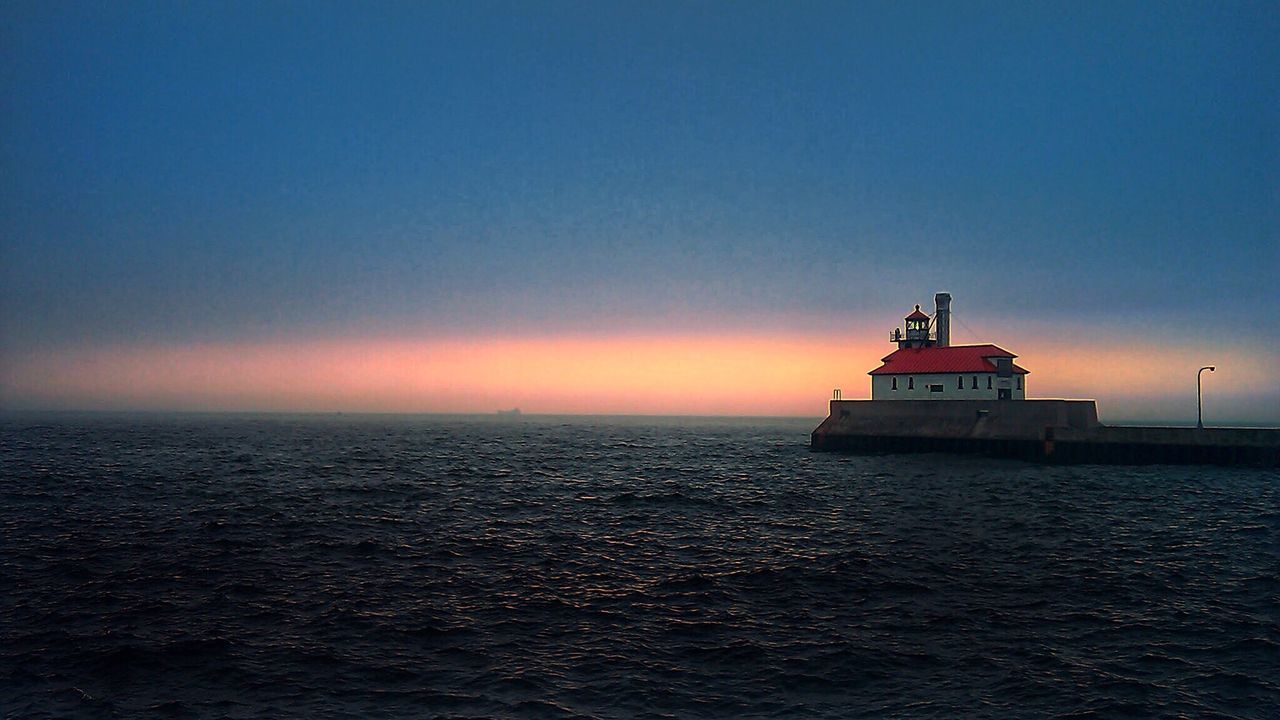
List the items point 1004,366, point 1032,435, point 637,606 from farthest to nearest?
point 1004,366, point 1032,435, point 637,606

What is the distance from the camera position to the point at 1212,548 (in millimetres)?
24984

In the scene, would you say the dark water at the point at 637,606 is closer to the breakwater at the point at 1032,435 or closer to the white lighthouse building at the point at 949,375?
the breakwater at the point at 1032,435

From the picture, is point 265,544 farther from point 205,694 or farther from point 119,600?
point 205,694

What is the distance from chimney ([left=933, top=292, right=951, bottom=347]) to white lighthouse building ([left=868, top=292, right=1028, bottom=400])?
2050mm

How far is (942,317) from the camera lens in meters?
76.9

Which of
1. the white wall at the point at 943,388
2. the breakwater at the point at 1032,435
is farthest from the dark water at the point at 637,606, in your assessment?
the white wall at the point at 943,388

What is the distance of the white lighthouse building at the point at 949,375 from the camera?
64.8 metres

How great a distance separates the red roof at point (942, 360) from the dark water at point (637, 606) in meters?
29.9

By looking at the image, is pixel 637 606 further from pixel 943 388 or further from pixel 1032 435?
pixel 943 388

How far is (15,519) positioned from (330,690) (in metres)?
25.7

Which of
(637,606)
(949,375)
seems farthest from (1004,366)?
(637,606)

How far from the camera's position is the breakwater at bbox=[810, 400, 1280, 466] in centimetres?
5181

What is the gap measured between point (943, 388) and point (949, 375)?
1281 millimetres

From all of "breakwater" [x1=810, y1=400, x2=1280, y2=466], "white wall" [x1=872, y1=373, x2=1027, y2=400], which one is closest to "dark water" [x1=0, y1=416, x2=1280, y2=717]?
"breakwater" [x1=810, y1=400, x2=1280, y2=466]
